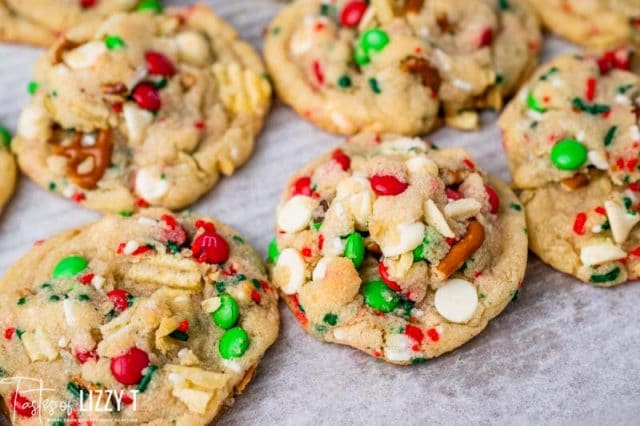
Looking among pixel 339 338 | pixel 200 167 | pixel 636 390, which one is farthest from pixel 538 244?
pixel 200 167

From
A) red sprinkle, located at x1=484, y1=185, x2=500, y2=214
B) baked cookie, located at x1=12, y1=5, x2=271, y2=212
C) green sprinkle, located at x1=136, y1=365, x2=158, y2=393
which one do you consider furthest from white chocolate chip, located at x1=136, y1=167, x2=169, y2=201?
red sprinkle, located at x1=484, y1=185, x2=500, y2=214

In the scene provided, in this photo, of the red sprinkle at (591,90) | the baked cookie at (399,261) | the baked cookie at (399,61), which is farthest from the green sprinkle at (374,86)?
the red sprinkle at (591,90)

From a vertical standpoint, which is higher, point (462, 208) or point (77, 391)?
point (462, 208)

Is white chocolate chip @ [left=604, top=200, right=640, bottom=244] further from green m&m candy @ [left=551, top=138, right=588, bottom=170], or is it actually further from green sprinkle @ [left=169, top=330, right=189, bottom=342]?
green sprinkle @ [left=169, top=330, right=189, bottom=342]

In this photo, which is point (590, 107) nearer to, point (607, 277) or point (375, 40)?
point (607, 277)

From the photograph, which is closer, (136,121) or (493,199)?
(493,199)

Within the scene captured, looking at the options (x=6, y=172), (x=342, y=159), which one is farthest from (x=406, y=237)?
(x=6, y=172)

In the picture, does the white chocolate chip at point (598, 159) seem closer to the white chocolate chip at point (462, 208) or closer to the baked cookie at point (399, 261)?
the baked cookie at point (399, 261)

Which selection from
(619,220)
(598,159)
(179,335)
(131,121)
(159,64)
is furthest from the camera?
(159,64)
